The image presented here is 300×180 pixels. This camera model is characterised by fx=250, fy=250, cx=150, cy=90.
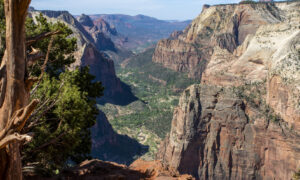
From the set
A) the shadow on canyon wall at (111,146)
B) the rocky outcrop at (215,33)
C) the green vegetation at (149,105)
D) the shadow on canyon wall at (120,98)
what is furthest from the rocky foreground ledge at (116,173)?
the rocky outcrop at (215,33)

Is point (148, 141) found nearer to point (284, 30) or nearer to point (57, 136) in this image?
point (284, 30)

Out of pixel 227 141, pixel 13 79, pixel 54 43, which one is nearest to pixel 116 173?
pixel 13 79

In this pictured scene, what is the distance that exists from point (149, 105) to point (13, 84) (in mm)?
112802

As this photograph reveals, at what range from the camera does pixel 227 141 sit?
155 feet

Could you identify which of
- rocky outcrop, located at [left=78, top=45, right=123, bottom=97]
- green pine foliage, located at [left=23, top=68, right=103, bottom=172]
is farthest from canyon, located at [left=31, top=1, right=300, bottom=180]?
rocky outcrop, located at [left=78, top=45, right=123, bottom=97]

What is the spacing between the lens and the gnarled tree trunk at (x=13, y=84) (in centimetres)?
658

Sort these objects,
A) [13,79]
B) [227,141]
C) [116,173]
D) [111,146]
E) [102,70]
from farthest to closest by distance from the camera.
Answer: [102,70], [111,146], [227,141], [116,173], [13,79]

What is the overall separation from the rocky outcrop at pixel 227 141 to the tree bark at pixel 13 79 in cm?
4308

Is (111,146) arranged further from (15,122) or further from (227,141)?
(15,122)

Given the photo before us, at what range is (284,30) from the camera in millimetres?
61344

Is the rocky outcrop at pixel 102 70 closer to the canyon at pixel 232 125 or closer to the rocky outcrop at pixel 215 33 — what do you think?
the canyon at pixel 232 125

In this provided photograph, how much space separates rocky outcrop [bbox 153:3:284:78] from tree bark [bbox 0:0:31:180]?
137 meters

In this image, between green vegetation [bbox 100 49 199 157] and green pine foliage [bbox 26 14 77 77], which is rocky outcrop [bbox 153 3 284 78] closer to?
green vegetation [bbox 100 49 199 157]

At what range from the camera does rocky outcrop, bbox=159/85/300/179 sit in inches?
1666
